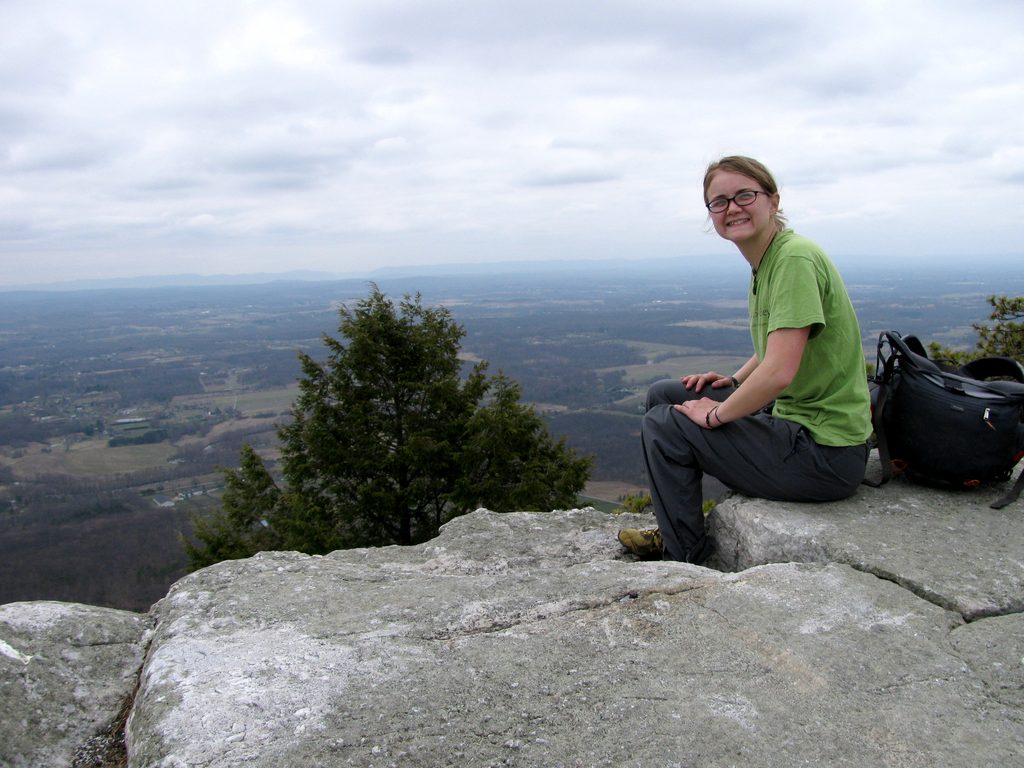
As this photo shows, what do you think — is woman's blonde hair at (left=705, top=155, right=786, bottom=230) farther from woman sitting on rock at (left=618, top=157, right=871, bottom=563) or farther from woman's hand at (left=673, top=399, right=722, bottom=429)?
woman's hand at (left=673, top=399, right=722, bottom=429)

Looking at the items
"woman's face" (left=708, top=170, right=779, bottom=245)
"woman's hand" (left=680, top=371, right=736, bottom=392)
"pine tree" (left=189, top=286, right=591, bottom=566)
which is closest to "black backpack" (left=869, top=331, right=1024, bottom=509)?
"woman's hand" (left=680, top=371, right=736, bottom=392)

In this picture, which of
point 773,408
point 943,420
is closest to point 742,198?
point 773,408

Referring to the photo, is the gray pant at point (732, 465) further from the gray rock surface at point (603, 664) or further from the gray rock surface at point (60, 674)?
the gray rock surface at point (60, 674)

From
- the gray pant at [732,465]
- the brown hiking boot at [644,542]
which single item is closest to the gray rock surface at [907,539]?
the gray pant at [732,465]

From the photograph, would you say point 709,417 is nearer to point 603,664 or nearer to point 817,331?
point 817,331

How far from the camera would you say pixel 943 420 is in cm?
407

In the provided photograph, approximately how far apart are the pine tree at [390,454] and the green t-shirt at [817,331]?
8.75m

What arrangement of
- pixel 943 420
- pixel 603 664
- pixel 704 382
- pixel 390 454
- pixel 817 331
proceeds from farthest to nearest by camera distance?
pixel 390 454
pixel 704 382
pixel 943 420
pixel 817 331
pixel 603 664

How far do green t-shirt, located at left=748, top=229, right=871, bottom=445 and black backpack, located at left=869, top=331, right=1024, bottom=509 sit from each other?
0.92ft

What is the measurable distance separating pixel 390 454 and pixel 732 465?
995 cm

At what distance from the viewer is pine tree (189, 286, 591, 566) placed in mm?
13008

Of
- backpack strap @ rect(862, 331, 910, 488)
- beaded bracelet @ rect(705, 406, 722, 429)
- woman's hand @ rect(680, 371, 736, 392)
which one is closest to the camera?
beaded bracelet @ rect(705, 406, 722, 429)

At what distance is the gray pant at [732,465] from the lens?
13.5 ft

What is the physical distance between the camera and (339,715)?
250 centimetres
